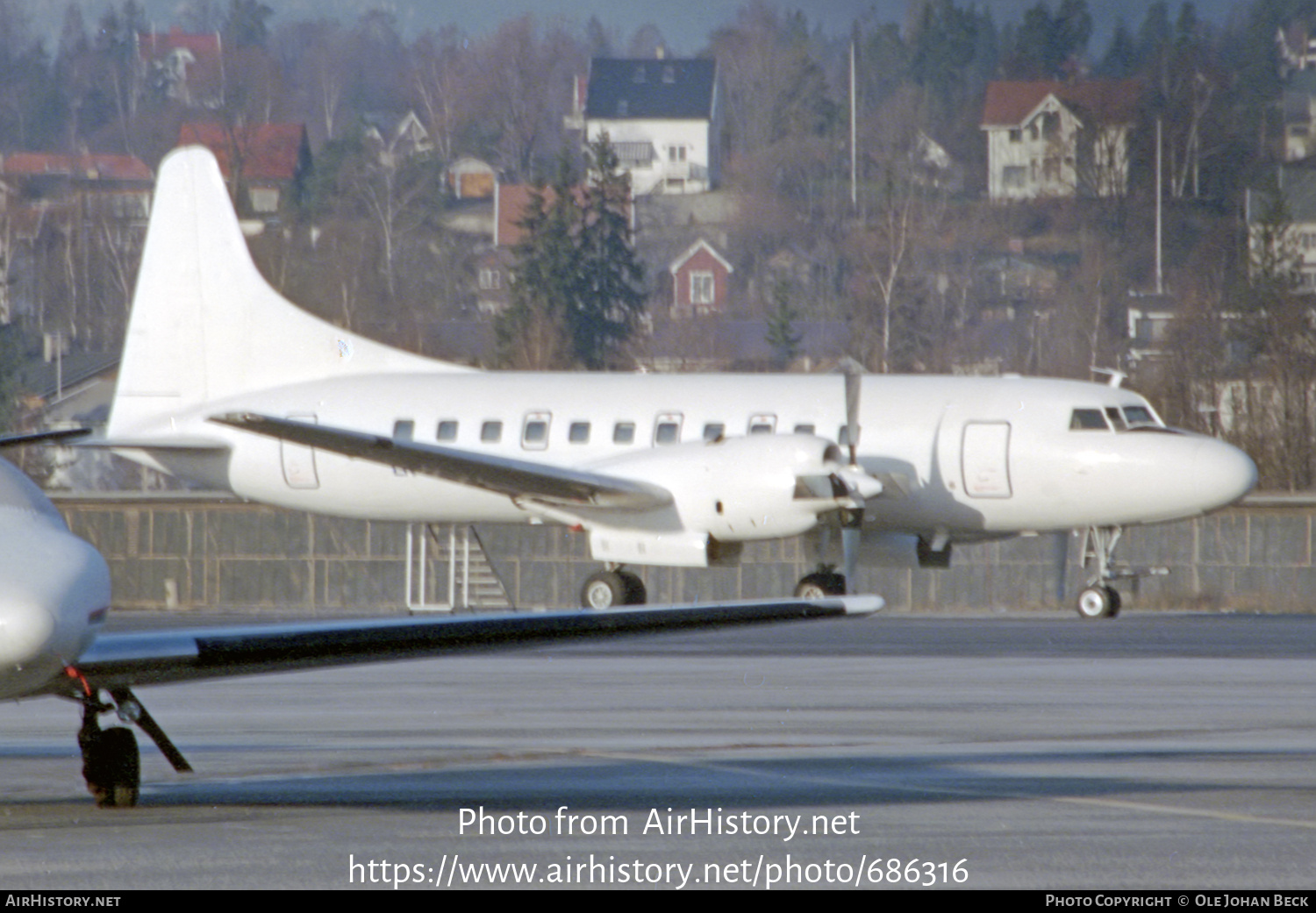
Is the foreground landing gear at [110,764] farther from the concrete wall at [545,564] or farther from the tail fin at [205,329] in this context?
the concrete wall at [545,564]

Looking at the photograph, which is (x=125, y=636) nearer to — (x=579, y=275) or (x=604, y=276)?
(x=579, y=275)

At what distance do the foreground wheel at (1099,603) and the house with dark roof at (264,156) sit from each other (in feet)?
352

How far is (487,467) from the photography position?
26.1 m

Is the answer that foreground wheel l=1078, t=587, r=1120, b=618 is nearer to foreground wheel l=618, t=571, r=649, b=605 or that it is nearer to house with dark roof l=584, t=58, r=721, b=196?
foreground wheel l=618, t=571, r=649, b=605

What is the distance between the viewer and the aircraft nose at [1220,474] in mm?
25609

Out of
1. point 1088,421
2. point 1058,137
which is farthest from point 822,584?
point 1058,137

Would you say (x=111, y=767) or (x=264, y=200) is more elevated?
(x=264, y=200)

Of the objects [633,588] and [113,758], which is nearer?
[113,758]

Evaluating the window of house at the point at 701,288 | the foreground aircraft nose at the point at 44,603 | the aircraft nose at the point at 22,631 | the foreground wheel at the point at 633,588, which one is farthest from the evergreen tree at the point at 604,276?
the aircraft nose at the point at 22,631

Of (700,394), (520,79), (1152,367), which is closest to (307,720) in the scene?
(700,394)

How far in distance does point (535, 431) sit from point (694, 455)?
124 inches

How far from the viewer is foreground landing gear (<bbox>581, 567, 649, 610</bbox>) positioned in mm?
26375

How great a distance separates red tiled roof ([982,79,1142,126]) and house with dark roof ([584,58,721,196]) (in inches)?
832

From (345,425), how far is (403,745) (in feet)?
57.1
